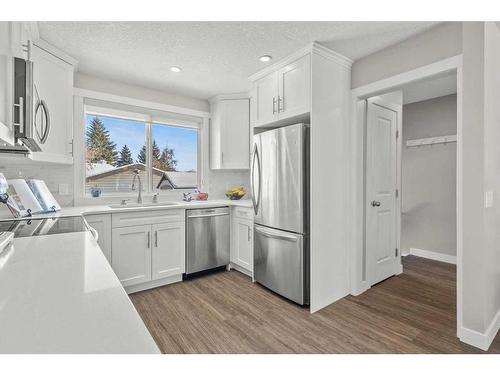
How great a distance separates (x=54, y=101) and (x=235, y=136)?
2019 millimetres

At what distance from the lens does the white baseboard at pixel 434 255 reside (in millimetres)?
3592

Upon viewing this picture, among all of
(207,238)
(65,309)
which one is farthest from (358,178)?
(65,309)

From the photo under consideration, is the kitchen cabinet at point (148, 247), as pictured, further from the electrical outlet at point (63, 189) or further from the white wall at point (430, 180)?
the white wall at point (430, 180)

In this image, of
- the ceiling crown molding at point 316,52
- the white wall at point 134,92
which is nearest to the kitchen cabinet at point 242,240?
the ceiling crown molding at point 316,52

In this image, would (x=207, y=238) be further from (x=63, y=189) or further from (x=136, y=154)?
(x=63, y=189)

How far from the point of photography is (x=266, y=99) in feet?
9.03

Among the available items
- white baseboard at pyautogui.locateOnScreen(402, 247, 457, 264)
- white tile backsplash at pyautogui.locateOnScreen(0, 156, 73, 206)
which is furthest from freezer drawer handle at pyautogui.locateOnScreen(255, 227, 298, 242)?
white baseboard at pyautogui.locateOnScreen(402, 247, 457, 264)

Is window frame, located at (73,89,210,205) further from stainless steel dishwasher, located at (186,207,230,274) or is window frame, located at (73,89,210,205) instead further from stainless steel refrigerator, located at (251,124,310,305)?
stainless steel refrigerator, located at (251,124,310,305)

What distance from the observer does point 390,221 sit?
3.07m

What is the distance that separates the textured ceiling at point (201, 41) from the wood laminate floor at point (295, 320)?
2.36m

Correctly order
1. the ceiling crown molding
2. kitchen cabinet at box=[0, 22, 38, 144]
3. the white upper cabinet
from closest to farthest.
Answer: kitchen cabinet at box=[0, 22, 38, 144] < the ceiling crown molding < the white upper cabinet

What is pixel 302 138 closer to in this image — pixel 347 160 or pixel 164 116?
pixel 347 160

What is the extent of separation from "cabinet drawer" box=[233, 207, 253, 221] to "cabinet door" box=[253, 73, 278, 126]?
39.8 inches

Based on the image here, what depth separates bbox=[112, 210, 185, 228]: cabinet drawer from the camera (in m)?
2.55
